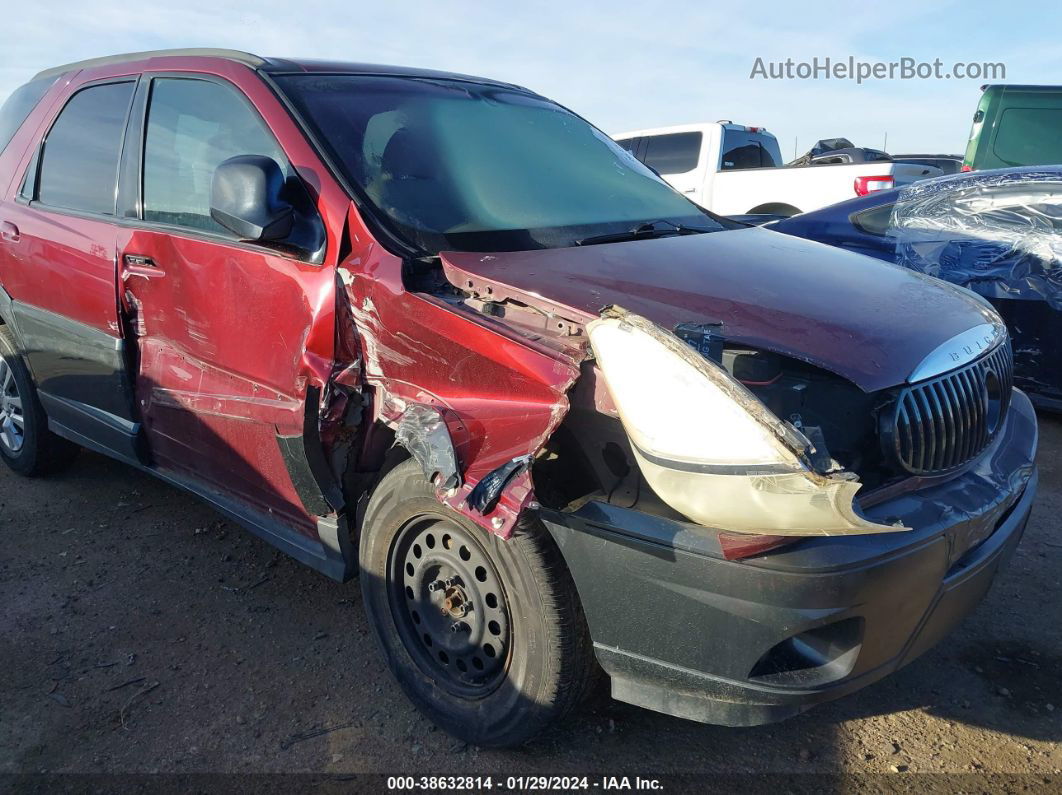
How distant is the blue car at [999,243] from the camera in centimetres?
479

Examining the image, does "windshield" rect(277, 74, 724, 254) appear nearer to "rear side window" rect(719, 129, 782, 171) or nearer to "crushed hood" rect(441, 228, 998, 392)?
"crushed hood" rect(441, 228, 998, 392)

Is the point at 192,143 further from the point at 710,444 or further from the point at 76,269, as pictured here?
the point at 710,444

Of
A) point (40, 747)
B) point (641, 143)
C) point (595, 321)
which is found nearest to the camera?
point (595, 321)

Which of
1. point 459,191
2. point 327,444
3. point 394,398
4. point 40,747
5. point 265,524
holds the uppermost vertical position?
point 459,191

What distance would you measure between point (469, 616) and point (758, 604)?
0.88 metres

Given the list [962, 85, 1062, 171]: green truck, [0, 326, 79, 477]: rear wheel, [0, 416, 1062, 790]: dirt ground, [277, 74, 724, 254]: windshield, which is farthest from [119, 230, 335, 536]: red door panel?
[962, 85, 1062, 171]: green truck

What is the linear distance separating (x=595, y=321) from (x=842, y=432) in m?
0.66

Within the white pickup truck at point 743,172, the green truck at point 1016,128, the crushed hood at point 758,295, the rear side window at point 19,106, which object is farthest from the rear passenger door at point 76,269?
the green truck at point 1016,128

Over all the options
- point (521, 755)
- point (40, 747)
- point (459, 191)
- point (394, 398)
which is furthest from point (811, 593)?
point (40, 747)

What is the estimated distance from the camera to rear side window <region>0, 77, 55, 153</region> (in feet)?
13.2

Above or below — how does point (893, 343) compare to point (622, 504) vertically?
above

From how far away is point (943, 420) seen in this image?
2.17 m

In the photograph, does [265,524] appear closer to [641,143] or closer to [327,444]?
[327,444]

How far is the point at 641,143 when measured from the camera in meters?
11.0
